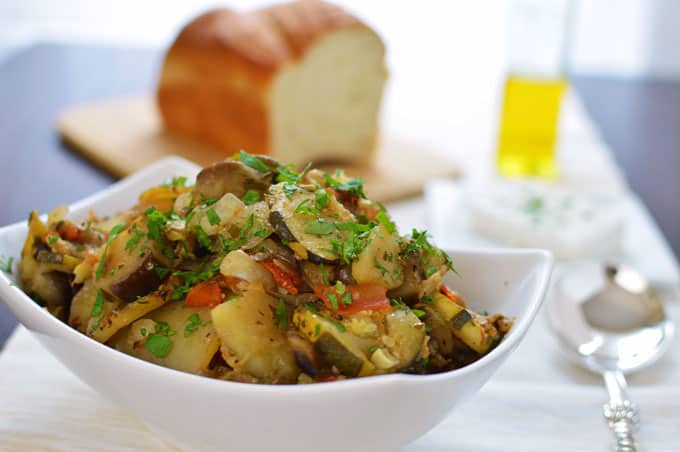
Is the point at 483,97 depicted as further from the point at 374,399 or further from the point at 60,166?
the point at 374,399

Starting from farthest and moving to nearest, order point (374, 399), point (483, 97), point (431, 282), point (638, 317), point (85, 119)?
point (483, 97), point (85, 119), point (638, 317), point (431, 282), point (374, 399)

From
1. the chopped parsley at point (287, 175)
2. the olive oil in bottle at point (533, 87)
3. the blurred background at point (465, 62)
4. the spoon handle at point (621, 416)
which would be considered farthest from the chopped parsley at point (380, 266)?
the olive oil in bottle at point (533, 87)

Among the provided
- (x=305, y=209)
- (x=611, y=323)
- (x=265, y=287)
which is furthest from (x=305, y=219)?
(x=611, y=323)

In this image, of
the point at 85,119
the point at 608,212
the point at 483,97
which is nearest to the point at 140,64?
the point at 85,119

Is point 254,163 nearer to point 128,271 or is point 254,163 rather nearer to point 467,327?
point 128,271

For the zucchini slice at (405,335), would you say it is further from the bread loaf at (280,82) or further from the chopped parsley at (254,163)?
the bread loaf at (280,82)

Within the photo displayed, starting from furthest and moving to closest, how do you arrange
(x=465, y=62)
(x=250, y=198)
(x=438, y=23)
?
(x=438, y=23) < (x=465, y=62) < (x=250, y=198)
